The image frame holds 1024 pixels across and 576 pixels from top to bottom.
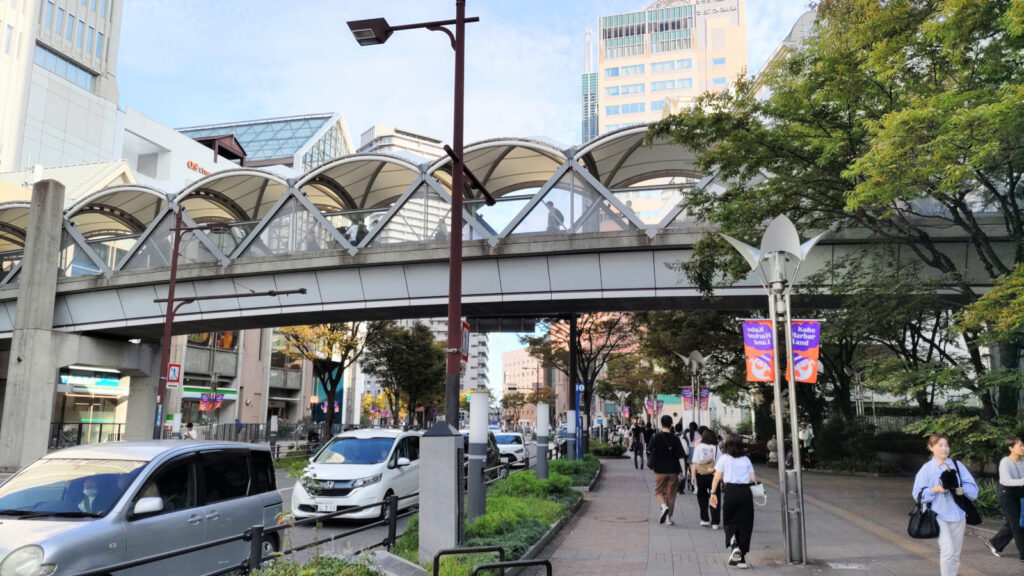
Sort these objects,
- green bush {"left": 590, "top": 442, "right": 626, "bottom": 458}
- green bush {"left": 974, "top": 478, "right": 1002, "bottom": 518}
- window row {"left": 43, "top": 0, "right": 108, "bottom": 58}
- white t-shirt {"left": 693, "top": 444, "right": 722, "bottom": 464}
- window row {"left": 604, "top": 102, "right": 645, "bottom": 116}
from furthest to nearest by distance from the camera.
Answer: window row {"left": 604, "top": 102, "right": 645, "bottom": 116}
window row {"left": 43, "top": 0, "right": 108, "bottom": 58}
green bush {"left": 590, "top": 442, "right": 626, "bottom": 458}
green bush {"left": 974, "top": 478, "right": 1002, "bottom": 518}
white t-shirt {"left": 693, "top": 444, "right": 722, "bottom": 464}

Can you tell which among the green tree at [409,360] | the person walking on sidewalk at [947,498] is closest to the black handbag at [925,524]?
the person walking on sidewalk at [947,498]

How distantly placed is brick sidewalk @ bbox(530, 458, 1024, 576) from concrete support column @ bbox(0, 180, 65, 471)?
20483 mm

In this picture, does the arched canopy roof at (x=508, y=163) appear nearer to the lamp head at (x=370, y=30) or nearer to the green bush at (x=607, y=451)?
the lamp head at (x=370, y=30)

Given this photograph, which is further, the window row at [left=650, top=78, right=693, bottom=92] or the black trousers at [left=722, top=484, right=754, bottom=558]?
the window row at [left=650, top=78, right=693, bottom=92]

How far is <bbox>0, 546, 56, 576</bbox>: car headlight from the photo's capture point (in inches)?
206

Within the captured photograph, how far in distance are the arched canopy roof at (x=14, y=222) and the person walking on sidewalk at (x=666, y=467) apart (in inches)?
1066

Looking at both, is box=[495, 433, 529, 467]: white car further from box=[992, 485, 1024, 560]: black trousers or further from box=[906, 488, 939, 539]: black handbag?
box=[906, 488, 939, 539]: black handbag

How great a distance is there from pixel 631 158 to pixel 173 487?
19357 mm

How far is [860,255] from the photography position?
17703mm

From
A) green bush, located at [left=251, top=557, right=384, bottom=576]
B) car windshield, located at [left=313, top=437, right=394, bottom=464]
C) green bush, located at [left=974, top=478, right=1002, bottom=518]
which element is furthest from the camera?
car windshield, located at [left=313, top=437, right=394, bottom=464]

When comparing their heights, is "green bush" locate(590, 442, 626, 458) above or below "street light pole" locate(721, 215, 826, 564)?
below

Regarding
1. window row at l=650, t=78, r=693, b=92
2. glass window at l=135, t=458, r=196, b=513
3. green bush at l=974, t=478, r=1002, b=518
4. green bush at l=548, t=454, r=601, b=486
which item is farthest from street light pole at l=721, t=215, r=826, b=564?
window row at l=650, t=78, r=693, b=92

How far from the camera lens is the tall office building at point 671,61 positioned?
369 feet

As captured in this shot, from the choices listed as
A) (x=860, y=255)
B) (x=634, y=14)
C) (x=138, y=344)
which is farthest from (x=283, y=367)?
Answer: (x=634, y=14)
